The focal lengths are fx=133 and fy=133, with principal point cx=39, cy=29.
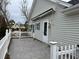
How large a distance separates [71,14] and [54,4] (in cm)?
303

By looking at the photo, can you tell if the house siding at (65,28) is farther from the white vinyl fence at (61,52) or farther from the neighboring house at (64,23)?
the white vinyl fence at (61,52)

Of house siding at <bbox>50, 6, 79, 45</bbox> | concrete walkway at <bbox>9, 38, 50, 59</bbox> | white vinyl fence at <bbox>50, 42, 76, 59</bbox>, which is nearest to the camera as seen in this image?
white vinyl fence at <bbox>50, 42, 76, 59</bbox>

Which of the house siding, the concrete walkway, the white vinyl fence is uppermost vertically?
the house siding

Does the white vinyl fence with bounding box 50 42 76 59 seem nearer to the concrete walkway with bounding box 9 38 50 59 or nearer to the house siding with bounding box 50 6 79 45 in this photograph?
the concrete walkway with bounding box 9 38 50 59

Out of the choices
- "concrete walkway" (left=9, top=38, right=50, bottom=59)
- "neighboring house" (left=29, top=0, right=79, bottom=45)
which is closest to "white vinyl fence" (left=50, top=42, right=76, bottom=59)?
"concrete walkway" (left=9, top=38, right=50, bottom=59)

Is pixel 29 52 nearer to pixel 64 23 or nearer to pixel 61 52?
pixel 64 23

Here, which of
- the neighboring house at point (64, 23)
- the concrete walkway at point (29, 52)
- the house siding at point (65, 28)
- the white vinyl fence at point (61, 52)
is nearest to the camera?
the white vinyl fence at point (61, 52)

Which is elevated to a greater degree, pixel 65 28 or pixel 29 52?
pixel 65 28

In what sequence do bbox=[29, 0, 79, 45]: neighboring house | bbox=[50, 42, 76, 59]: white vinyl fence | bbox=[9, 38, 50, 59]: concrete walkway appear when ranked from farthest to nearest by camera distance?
bbox=[29, 0, 79, 45]: neighboring house
bbox=[9, 38, 50, 59]: concrete walkway
bbox=[50, 42, 76, 59]: white vinyl fence

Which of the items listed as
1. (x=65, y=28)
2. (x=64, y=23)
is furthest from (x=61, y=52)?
(x=64, y=23)

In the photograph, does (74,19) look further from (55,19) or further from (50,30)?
(50,30)

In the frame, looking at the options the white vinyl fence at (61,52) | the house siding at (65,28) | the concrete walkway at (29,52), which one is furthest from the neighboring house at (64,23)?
the white vinyl fence at (61,52)

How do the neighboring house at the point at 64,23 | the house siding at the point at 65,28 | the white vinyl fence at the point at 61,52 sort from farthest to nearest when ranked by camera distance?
the house siding at the point at 65,28 → the neighboring house at the point at 64,23 → the white vinyl fence at the point at 61,52

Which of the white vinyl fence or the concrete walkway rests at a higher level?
the white vinyl fence
